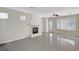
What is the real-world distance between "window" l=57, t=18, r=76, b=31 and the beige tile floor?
134mm

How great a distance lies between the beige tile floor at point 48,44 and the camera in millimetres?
1382

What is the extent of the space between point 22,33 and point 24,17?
0.25m

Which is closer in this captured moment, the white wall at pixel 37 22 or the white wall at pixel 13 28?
the white wall at pixel 13 28

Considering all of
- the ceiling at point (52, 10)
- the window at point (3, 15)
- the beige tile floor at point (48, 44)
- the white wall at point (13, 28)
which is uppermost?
the ceiling at point (52, 10)

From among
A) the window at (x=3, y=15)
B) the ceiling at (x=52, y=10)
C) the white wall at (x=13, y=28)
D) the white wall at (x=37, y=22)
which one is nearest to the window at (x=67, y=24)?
the ceiling at (x=52, y=10)

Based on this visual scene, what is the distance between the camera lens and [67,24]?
1.45 meters

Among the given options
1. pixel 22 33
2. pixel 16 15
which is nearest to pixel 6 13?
pixel 16 15

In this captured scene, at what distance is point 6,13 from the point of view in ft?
4.29

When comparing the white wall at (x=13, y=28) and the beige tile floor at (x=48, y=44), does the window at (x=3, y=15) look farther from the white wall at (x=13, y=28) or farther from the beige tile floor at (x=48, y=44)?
the beige tile floor at (x=48, y=44)

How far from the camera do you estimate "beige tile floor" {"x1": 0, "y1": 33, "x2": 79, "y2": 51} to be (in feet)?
4.53

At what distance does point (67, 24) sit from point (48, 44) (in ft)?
1.45

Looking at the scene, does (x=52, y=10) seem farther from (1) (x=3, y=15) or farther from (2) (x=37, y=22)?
(1) (x=3, y=15)

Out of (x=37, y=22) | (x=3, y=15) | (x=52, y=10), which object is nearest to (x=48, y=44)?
(x=37, y=22)

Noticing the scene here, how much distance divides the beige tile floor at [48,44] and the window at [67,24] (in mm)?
134
